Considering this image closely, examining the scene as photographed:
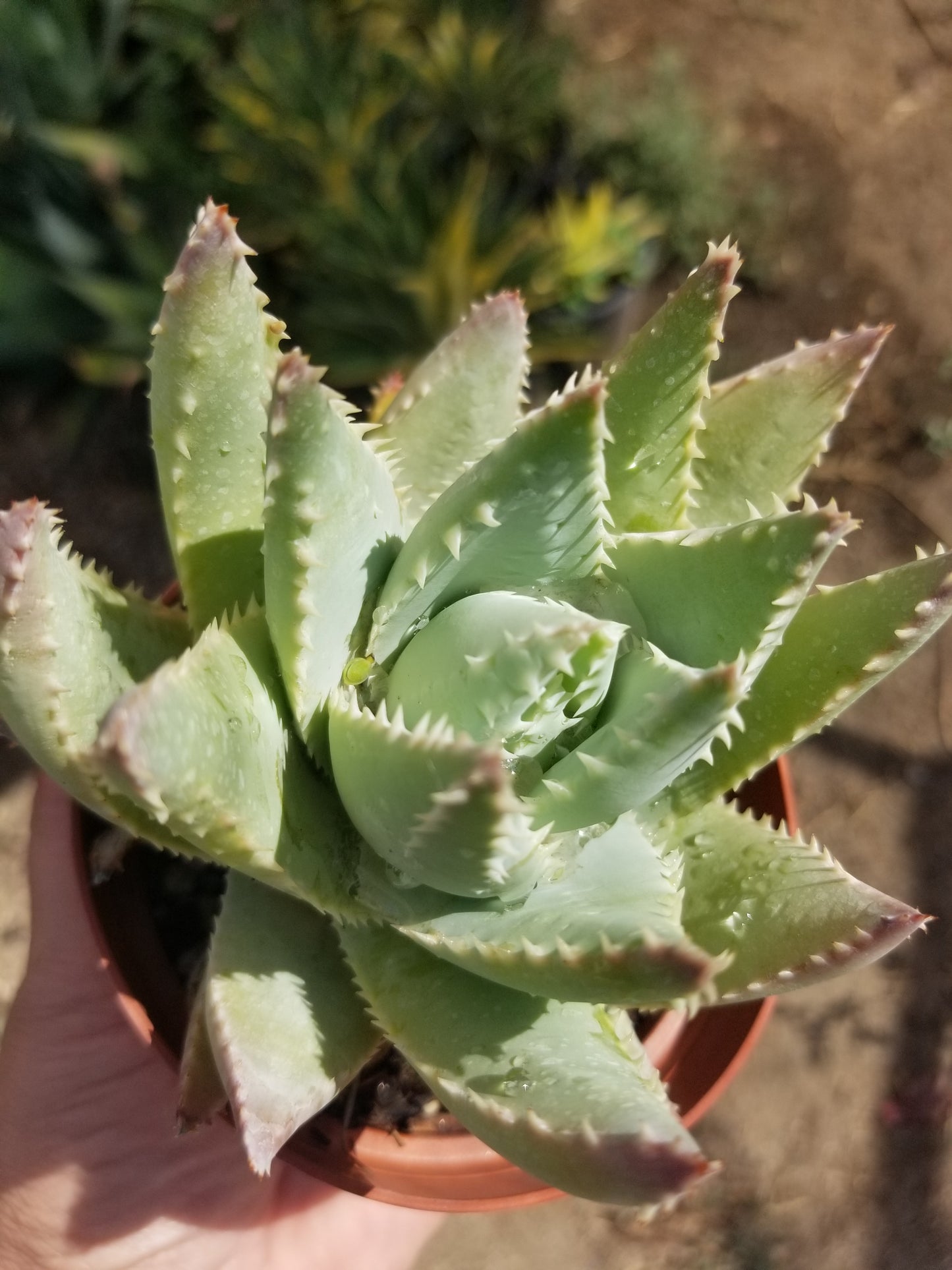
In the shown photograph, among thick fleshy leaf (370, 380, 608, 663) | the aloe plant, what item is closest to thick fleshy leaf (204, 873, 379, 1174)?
the aloe plant

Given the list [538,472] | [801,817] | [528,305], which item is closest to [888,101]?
[528,305]

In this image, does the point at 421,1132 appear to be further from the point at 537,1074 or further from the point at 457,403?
the point at 457,403

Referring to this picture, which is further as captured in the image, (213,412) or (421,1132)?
(421,1132)

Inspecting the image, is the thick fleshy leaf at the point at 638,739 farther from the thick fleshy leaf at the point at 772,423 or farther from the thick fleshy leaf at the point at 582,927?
the thick fleshy leaf at the point at 772,423

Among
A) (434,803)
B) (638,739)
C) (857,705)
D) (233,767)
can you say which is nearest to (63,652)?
(233,767)

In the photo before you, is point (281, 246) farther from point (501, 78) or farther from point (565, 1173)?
point (565, 1173)

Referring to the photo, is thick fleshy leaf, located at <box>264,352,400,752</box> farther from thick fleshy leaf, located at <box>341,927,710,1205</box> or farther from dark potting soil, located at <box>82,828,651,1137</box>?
dark potting soil, located at <box>82,828,651,1137</box>
